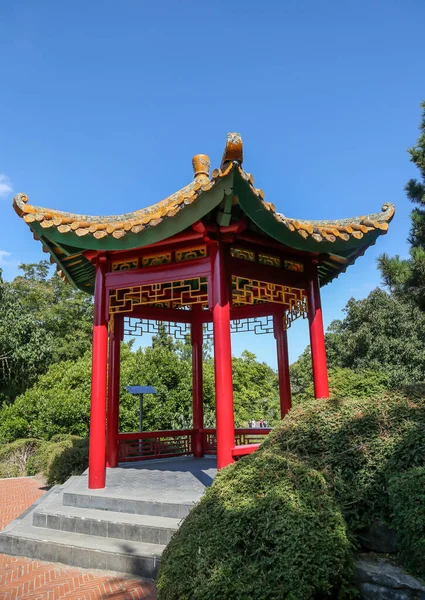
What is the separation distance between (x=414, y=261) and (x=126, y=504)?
782 cm

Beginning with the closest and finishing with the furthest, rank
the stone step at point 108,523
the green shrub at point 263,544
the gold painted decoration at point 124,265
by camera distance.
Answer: the green shrub at point 263,544 → the stone step at point 108,523 → the gold painted decoration at point 124,265

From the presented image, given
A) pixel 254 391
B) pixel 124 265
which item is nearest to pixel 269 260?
pixel 124 265

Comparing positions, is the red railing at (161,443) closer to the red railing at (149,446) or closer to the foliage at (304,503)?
the red railing at (149,446)

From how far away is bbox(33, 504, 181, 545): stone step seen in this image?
15.1ft

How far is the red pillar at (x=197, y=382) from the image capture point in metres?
9.46

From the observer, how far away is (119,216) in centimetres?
736

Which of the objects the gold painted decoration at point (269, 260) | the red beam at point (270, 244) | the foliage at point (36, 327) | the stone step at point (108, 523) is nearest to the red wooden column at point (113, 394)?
the stone step at point (108, 523)

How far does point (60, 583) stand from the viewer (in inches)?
166

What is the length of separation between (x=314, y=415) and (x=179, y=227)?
105 inches

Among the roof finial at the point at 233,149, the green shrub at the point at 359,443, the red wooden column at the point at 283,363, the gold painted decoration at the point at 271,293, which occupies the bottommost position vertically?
the green shrub at the point at 359,443

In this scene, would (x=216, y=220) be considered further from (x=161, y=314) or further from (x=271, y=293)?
(x=161, y=314)

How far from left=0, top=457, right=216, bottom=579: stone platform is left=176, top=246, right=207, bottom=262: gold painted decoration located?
3.10m

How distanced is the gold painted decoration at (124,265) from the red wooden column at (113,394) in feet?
6.03

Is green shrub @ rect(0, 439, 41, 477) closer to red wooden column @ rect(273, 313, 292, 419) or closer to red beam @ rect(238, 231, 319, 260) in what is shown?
red wooden column @ rect(273, 313, 292, 419)
